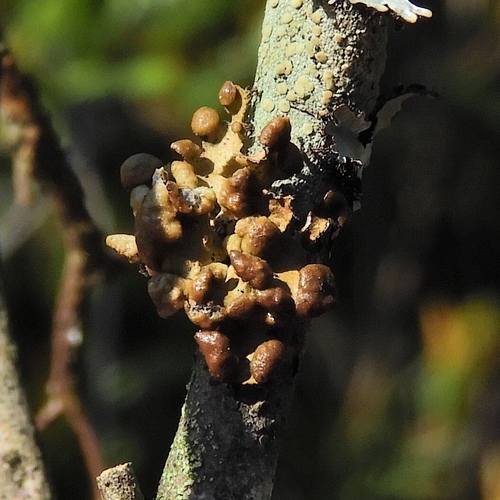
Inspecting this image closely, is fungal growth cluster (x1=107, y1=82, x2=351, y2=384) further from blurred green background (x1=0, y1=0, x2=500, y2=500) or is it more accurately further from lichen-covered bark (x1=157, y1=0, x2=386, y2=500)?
blurred green background (x1=0, y1=0, x2=500, y2=500)

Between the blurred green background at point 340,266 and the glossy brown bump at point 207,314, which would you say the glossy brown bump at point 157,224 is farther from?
the blurred green background at point 340,266

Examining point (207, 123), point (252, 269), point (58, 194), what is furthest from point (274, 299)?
point (58, 194)

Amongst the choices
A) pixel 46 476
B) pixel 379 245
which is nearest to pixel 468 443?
pixel 379 245

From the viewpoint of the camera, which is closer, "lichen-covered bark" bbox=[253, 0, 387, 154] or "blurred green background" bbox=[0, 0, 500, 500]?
"lichen-covered bark" bbox=[253, 0, 387, 154]

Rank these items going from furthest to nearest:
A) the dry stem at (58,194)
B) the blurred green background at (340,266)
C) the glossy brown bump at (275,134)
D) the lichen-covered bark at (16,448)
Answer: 1. the blurred green background at (340,266)
2. the dry stem at (58,194)
3. the lichen-covered bark at (16,448)
4. the glossy brown bump at (275,134)

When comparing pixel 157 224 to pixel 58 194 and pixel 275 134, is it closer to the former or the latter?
pixel 275 134

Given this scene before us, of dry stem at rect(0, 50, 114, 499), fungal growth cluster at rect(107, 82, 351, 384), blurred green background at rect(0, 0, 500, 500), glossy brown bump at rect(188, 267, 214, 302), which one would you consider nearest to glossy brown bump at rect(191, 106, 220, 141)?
fungal growth cluster at rect(107, 82, 351, 384)

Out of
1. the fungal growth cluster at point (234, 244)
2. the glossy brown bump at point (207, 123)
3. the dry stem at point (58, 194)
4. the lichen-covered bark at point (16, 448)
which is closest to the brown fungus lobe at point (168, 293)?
the fungal growth cluster at point (234, 244)
